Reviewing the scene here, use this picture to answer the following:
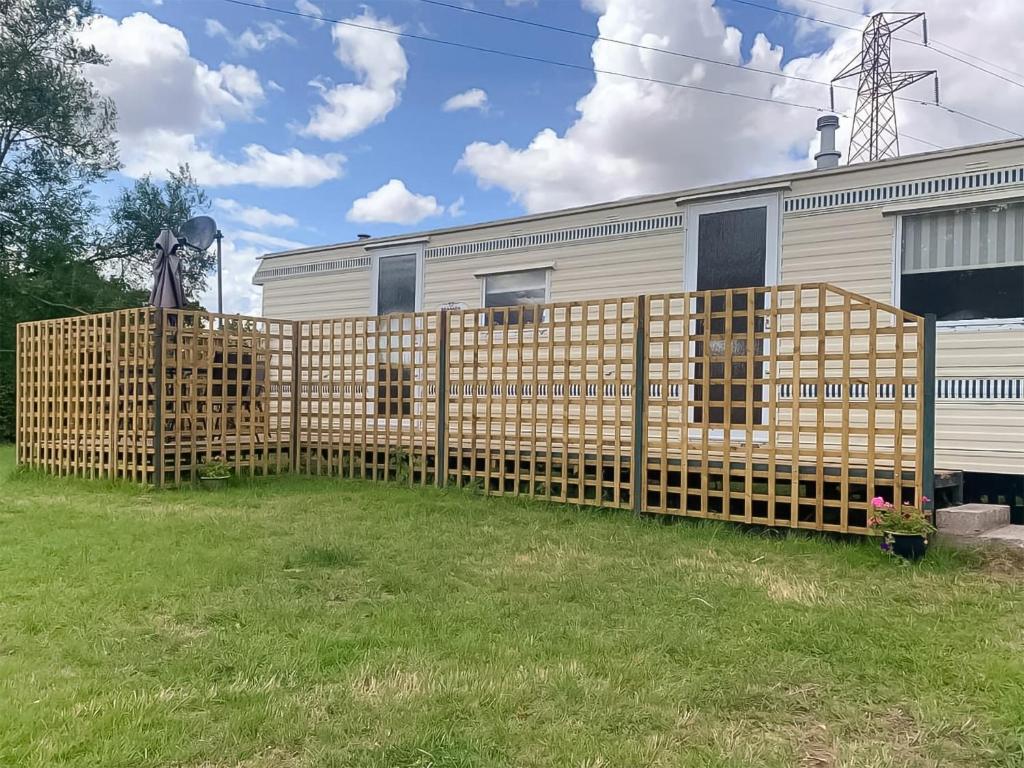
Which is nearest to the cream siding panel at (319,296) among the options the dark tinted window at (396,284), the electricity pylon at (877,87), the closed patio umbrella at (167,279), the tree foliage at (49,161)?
the dark tinted window at (396,284)

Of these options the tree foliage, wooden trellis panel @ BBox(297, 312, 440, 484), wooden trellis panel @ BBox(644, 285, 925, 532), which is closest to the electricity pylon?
wooden trellis panel @ BBox(644, 285, 925, 532)

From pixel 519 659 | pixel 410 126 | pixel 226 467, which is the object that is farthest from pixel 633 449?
pixel 410 126

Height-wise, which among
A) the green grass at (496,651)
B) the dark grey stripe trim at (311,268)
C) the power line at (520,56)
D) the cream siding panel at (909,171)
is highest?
the power line at (520,56)

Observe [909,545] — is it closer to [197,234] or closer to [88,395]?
[88,395]

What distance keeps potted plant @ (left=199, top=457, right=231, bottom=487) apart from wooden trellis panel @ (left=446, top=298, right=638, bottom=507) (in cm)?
215

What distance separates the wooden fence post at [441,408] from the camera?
668cm

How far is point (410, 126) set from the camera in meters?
14.3

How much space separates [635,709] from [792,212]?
4.79 m

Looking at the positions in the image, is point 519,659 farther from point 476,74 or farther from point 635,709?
point 476,74

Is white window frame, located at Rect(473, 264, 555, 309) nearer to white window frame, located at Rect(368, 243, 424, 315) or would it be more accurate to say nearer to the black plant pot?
white window frame, located at Rect(368, 243, 424, 315)

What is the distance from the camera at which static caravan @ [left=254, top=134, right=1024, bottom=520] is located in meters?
5.05

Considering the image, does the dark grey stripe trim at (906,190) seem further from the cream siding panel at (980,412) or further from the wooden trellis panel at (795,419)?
the cream siding panel at (980,412)

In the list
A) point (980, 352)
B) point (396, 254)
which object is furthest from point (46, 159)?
point (980, 352)

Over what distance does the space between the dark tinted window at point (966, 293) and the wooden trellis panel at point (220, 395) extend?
579cm
